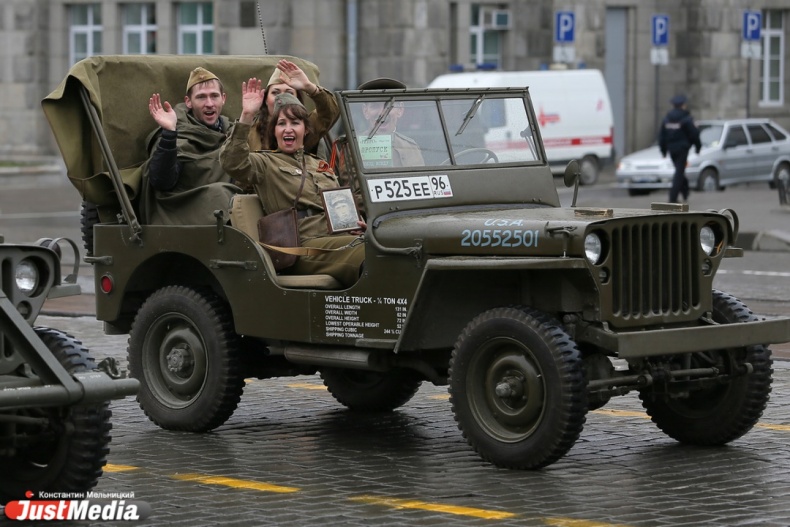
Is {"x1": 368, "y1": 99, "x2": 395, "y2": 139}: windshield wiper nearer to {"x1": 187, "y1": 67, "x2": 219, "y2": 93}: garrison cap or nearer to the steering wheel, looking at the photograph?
A: the steering wheel

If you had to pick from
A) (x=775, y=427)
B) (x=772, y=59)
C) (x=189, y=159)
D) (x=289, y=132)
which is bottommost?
(x=775, y=427)

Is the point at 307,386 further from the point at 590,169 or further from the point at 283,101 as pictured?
the point at 590,169

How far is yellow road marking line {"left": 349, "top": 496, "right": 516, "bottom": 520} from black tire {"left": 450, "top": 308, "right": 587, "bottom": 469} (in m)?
0.74

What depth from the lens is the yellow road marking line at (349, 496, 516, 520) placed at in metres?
6.98

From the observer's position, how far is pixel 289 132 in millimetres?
9508

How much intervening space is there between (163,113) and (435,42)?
29279mm

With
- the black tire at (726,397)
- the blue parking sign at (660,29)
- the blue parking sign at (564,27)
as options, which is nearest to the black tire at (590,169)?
the blue parking sign at (564,27)

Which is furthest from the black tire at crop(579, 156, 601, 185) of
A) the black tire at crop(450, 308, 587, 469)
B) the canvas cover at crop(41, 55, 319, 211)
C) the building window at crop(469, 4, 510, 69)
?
the black tire at crop(450, 308, 587, 469)

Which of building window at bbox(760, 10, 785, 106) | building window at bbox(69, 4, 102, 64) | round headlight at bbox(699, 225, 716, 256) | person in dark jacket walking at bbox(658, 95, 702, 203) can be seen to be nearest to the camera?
round headlight at bbox(699, 225, 716, 256)

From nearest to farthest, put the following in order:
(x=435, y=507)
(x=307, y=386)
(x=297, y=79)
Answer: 1. (x=435, y=507)
2. (x=297, y=79)
3. (x=307, y=386)

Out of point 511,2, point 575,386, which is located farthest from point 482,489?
point 511,2

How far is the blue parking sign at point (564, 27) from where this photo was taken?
35.8 m

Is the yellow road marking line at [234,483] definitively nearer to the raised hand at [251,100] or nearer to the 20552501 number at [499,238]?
the 20552501 number at [499,238]

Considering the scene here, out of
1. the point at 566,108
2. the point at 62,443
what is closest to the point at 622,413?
the point at 62,443
